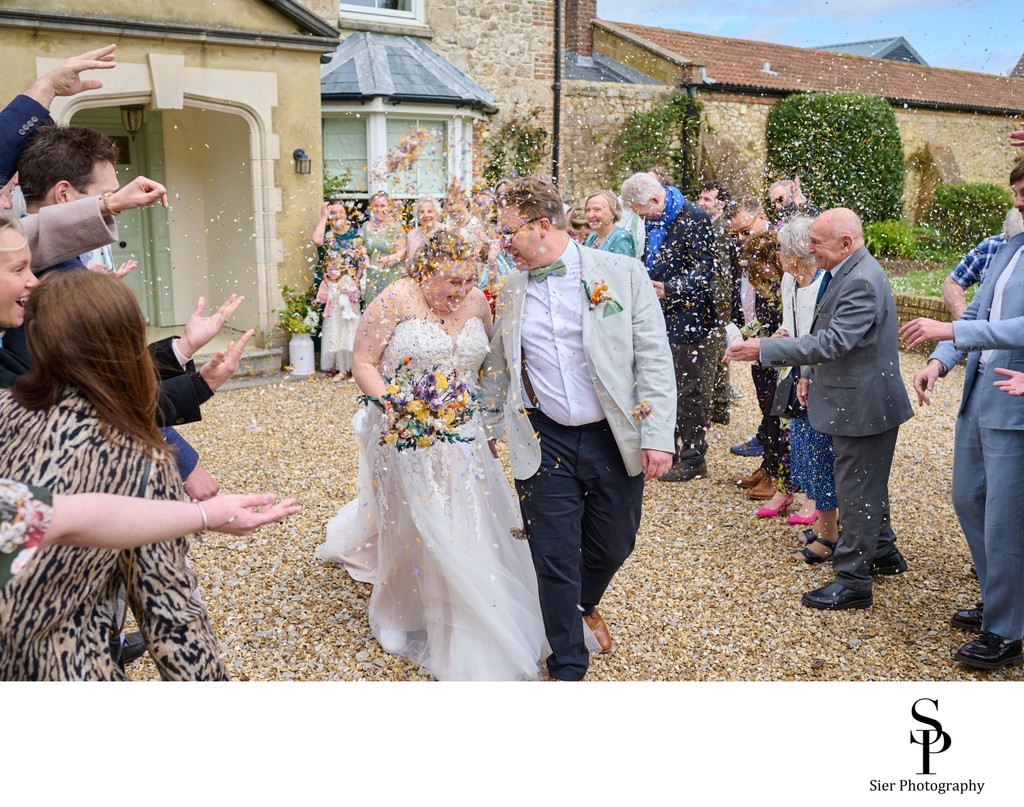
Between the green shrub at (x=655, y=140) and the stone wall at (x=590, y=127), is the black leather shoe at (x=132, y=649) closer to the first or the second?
the stone wall at (x=590, y=127)

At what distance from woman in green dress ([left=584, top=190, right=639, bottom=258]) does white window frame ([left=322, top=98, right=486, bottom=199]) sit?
17.9 ft

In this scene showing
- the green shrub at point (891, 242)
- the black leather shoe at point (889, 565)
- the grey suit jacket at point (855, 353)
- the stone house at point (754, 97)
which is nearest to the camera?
the grey suit jacket at point (855, 353)

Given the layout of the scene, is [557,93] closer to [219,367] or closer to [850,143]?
[850,143]

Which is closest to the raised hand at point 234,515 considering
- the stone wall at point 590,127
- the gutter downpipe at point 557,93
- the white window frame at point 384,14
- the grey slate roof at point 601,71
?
the white window frame at point 384,14

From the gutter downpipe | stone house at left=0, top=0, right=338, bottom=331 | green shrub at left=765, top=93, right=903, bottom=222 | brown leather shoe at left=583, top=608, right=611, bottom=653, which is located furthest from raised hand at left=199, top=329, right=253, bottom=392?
green shrub at left=765, top=93, right=903, bottom=222

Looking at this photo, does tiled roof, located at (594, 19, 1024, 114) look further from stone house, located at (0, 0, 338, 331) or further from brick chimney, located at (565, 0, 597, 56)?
stone house, located at (0, 0, 338, 331)

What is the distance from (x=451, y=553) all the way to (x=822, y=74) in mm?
21920

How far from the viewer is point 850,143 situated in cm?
2019

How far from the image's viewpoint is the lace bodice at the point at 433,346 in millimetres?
4098

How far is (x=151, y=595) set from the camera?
7.13ft

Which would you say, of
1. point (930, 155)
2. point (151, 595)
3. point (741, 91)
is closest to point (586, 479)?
point (151, 595)

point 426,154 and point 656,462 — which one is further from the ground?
point 426,154

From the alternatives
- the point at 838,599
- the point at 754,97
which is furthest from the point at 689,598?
the point at 754,97

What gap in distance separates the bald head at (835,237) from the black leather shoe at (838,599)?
1658 mm
